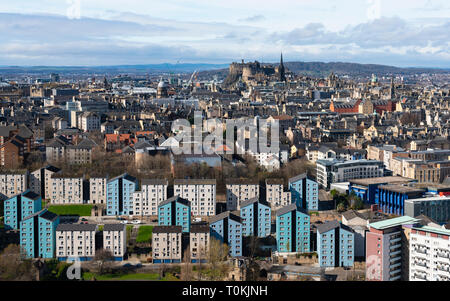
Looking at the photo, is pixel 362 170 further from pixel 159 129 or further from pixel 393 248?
pixel 159 129

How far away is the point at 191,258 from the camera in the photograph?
6160 millimetres

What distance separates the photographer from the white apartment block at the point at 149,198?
26.3 ft

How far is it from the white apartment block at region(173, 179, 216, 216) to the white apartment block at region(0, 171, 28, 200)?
224 centimetres

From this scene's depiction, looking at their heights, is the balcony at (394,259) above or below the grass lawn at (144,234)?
above

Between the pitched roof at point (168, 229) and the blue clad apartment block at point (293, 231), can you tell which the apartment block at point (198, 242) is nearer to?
the pitched roof at point (168, 229)

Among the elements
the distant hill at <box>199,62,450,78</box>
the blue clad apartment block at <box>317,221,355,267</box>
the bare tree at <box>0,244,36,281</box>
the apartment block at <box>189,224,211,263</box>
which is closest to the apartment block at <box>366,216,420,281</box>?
the blue clad apartment block at <box>317,221,355,267</box>

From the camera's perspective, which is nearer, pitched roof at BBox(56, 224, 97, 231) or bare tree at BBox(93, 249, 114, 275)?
bare tree at BBox(93, 249, 114, 275)

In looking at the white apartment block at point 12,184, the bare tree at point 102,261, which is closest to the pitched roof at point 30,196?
the white apartment block at point 12,184

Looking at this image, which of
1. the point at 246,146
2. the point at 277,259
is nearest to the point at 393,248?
the point at 277,259

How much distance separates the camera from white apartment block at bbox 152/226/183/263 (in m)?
6.21

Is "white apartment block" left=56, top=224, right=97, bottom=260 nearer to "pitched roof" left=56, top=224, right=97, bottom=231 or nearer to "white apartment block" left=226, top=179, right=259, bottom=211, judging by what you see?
"pitched roof" left=56, top=224, right=97, bottom=231

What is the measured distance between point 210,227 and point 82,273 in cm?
139

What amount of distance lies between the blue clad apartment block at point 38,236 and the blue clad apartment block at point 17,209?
41.1 inches
